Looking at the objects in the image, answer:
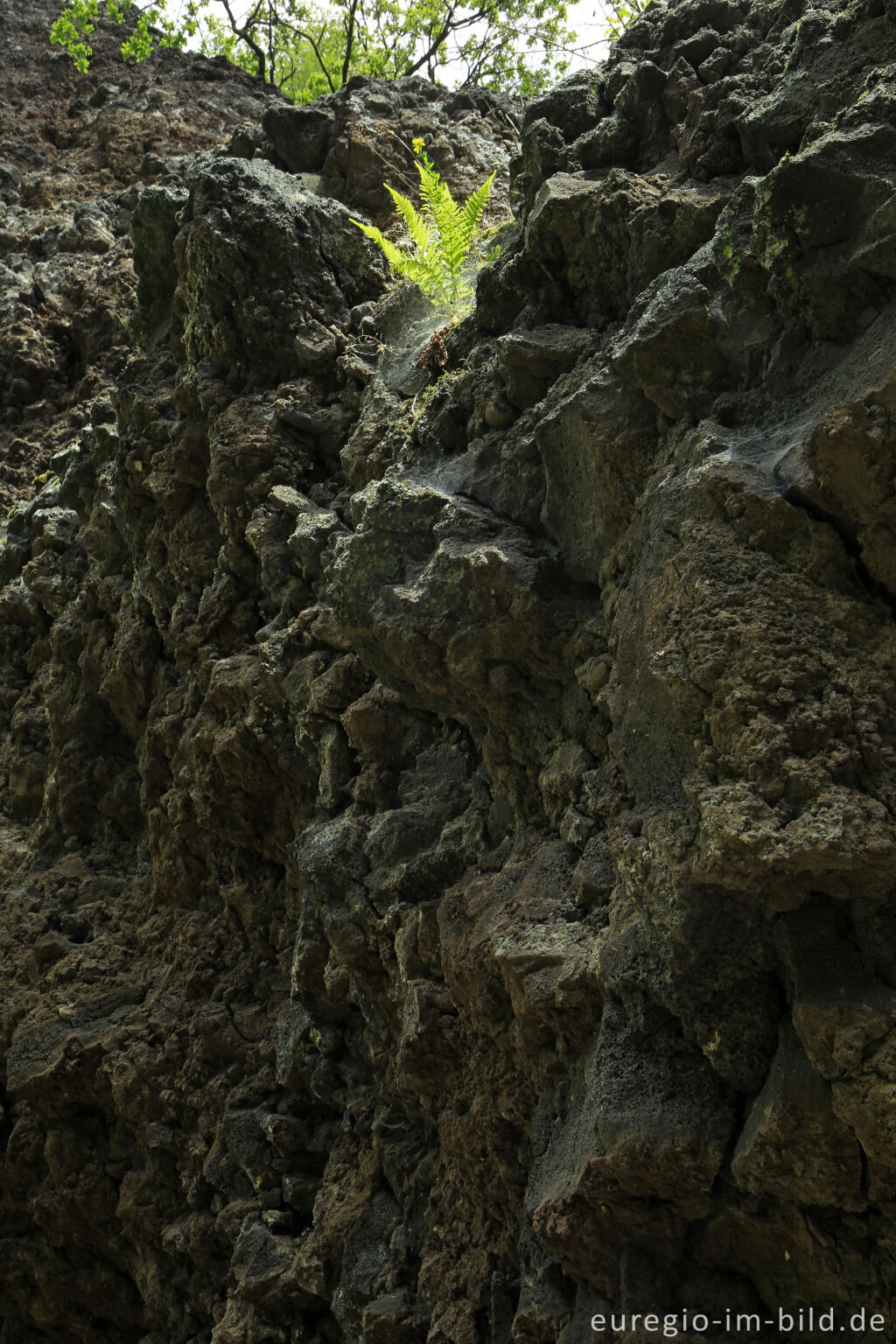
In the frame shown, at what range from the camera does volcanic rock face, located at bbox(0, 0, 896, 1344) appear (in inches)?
107

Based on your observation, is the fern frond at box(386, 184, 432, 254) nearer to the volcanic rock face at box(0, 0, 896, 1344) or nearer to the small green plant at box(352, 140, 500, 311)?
the small green plant at box(352, 140, 500, 311)

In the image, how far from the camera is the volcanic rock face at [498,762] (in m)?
2.72

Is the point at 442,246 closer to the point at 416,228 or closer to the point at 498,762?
the point at 416,228

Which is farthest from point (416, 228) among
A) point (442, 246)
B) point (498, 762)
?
point (498, 762)

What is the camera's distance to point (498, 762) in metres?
4.04

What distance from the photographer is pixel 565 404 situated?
3.78 m

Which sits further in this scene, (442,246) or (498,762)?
(442,246)

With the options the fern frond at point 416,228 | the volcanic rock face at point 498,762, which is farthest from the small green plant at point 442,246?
the volcanic rock face at point 498,762

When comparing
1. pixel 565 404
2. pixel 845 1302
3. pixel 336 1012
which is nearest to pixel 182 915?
pixel 336 1012

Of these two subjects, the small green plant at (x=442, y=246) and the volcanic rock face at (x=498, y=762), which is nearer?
the volcanic rock face at (x=498, y=762)

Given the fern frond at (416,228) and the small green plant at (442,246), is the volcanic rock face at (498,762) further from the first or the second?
the fern frond at (416,228)

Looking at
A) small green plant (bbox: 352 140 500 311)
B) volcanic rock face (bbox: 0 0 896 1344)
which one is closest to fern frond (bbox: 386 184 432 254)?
small green plant (bbox: 352 140 500 311)

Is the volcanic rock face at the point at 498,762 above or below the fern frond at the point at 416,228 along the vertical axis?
below

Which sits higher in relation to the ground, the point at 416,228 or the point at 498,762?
the point at 416,228
